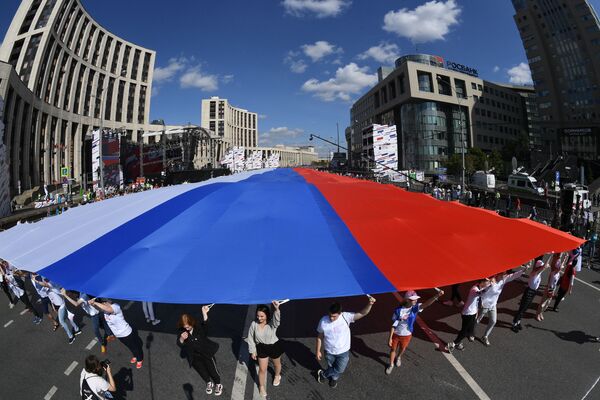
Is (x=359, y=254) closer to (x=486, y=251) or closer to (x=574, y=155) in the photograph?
(x=486, y=251)

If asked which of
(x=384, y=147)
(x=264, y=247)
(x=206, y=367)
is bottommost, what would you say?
(x=206, y=367)

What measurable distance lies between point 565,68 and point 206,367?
85860mm

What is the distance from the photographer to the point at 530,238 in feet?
23.2

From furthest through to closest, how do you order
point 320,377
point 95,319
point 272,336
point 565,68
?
point 565,68
point 95,319
point 320,377
point 272,336

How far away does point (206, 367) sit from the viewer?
5402 millimetres

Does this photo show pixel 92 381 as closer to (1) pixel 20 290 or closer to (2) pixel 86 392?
(2) pixel 86 392

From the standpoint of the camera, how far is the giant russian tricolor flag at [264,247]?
4965 mm

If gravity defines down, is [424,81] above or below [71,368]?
above

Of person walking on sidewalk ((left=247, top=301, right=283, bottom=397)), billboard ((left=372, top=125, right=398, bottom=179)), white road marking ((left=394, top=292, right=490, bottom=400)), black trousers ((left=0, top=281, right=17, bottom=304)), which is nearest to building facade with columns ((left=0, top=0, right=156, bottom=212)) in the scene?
black trousers ((left=0, top=281, right=17, bottom=304))

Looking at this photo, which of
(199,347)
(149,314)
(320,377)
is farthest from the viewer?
(149,314)

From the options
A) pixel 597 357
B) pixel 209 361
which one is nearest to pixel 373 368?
pixel 209 361

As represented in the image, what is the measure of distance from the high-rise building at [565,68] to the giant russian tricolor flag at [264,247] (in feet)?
235

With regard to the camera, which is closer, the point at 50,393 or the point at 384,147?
the point at 50,393

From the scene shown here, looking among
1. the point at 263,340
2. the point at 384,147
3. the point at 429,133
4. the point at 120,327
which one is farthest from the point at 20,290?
the point at 429,133
